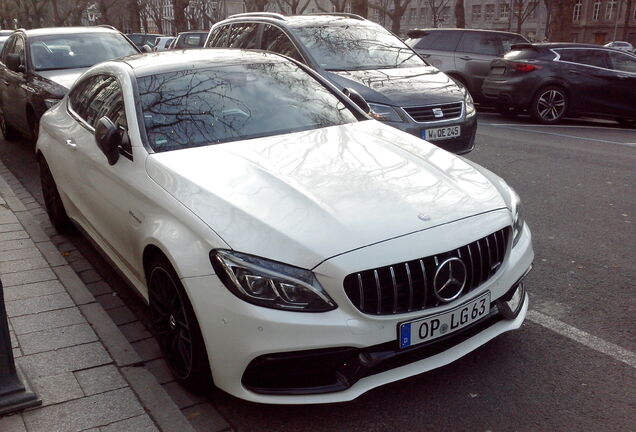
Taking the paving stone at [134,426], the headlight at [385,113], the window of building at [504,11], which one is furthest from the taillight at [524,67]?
the window of building at [504,11]

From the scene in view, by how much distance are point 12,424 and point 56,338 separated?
0.84 metres

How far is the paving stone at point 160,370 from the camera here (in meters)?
3.48

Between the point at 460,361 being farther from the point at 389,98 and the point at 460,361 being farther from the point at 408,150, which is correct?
the point at 389,98

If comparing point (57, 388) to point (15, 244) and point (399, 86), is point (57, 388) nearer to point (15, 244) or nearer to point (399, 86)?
point (15, 244)

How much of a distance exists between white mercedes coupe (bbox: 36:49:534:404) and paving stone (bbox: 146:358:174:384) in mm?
156

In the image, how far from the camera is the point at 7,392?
3.11 meters

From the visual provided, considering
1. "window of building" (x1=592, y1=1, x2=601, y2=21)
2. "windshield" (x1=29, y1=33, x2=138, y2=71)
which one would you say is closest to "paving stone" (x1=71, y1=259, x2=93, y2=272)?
"windshield" (x1=29, y1=33, x2=138, y2=71)

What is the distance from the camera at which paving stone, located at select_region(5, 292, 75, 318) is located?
418cm

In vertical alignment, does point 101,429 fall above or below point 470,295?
below

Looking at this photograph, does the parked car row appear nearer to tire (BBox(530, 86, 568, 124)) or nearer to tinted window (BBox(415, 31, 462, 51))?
tire (BBox(530, 86, 568, 124))

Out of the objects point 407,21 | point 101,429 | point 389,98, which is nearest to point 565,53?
point 389,98

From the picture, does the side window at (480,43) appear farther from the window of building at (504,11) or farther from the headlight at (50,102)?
the window of building at (504,11)

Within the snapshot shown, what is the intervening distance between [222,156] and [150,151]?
0.43m

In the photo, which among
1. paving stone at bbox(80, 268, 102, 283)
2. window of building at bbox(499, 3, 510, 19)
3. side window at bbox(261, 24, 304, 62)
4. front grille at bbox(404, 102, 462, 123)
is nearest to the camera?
paving stone at bbox(80, 268, 102, 283)
